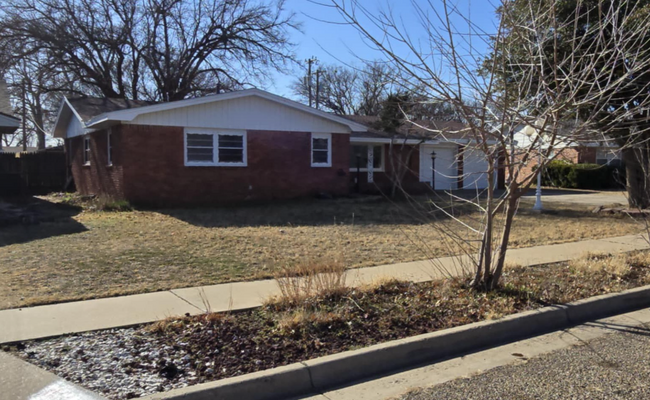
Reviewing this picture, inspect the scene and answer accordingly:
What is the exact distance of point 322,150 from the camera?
20172mm

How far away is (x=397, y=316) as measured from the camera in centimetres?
586

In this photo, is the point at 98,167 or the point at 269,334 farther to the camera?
the point at 98,167

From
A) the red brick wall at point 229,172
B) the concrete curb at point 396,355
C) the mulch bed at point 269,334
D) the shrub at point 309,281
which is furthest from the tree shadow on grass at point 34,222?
the concrete curb at point 396,355

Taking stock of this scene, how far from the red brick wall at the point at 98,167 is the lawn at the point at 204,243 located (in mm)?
1700

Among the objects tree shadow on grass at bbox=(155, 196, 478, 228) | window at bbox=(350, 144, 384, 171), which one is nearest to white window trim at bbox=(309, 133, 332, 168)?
tree shadow on grass at bbox=(155, 196, 478, 228)

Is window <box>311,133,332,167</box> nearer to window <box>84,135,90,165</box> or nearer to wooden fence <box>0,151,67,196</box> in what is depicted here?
window <box>84,135,90,165</box>

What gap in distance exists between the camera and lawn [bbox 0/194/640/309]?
7.36 metres

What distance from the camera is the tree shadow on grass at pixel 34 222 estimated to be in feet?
36.3

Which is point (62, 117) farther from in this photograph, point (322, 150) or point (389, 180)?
point (389, 180)

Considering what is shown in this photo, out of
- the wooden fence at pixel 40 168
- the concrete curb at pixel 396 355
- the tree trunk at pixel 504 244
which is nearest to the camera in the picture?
the concrete curb at pixel 396 355

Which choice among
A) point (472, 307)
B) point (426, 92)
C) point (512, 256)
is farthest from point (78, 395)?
point (512, 256)

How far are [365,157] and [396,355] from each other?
19.9 metres

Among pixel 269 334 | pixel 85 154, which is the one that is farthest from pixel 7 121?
pixel 269 334

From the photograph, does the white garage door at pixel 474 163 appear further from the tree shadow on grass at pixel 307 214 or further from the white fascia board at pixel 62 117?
the white fascia board at pixel 62 117
